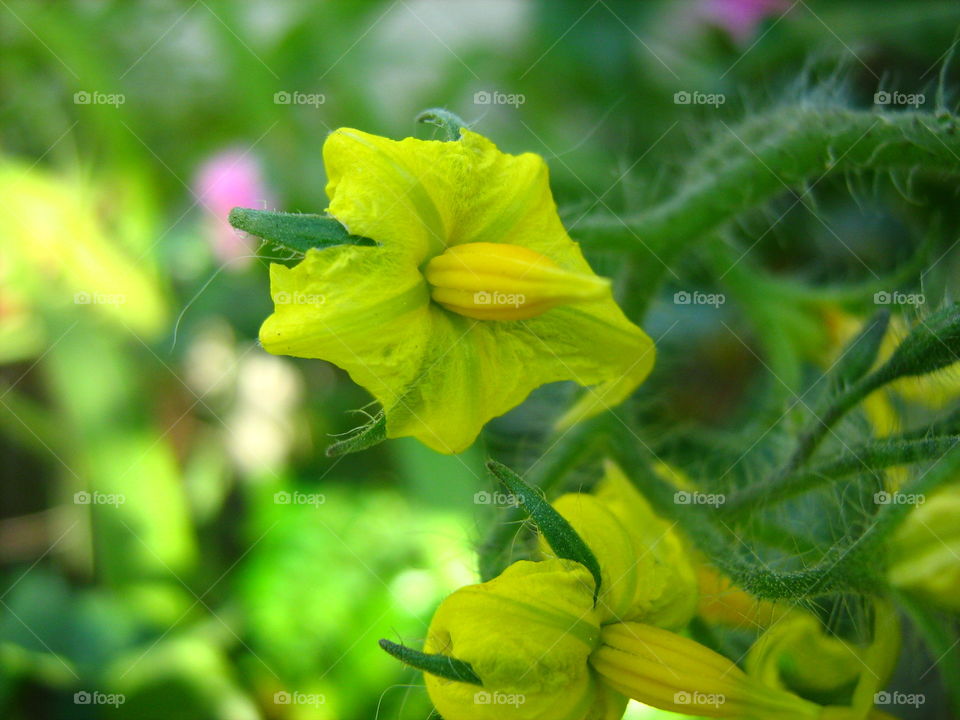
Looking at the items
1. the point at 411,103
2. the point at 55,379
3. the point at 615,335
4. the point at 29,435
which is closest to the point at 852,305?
the point at 615,335

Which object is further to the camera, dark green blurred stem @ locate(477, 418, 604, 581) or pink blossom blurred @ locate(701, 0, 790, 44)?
pink blossom blurred @ locate(701, 0, 790, 44)

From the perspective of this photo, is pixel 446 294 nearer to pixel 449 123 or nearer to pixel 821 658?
pixel 449 123

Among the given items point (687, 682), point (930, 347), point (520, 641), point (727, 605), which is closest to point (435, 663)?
point (520, 641)

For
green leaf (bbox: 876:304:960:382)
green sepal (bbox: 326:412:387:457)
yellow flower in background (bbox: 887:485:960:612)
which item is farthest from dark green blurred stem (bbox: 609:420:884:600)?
green sepal (bbox: 326:412:387:457)

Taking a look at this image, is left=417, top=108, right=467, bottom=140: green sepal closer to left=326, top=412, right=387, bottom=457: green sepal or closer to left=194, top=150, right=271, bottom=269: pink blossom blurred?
left=326, top=412, right=387, bottom=457: green sepal

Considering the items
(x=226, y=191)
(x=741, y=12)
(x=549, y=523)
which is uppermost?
(x=741, y=12)
